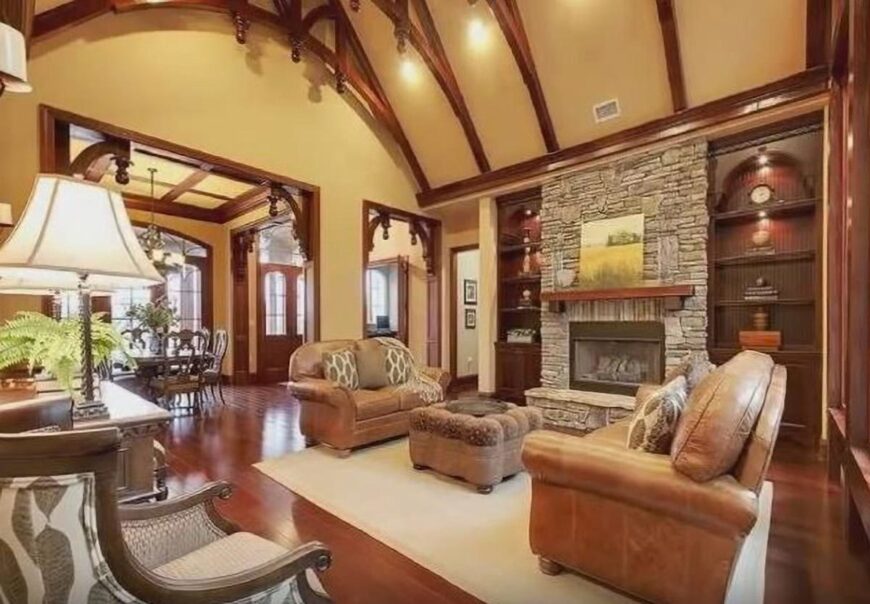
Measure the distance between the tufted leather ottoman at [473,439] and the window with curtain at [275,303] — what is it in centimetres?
618

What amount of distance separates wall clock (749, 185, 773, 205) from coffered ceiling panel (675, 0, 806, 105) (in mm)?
1013

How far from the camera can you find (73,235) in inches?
55.8

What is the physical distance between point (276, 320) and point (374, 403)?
18.5 ft

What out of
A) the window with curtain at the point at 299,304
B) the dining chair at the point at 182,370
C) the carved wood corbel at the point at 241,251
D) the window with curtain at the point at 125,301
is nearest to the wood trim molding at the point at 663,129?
the carved wood corbel at the point at 241,251

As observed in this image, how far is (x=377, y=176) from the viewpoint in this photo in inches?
267

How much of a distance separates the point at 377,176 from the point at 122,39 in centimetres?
332

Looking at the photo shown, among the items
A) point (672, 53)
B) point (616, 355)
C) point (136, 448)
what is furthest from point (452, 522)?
point (672, 53)

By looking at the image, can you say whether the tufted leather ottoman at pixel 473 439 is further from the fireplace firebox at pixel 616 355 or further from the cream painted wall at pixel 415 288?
the cream painted wall at pixel 415 288

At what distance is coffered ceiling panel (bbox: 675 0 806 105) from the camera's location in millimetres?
3877

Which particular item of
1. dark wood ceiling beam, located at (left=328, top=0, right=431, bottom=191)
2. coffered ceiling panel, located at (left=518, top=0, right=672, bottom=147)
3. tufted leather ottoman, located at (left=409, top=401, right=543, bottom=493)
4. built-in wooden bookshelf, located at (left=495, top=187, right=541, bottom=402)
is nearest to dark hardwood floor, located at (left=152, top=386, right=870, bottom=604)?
tufted leather ottoman, located at (left=409, top=401, right=543, bottom=493)

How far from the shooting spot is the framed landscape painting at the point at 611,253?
517cm

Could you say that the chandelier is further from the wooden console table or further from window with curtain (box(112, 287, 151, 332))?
the wooden console table

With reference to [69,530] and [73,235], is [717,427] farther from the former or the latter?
[73,235]

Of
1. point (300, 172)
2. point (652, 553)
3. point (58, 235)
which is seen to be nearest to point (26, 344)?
point (58, 235)
